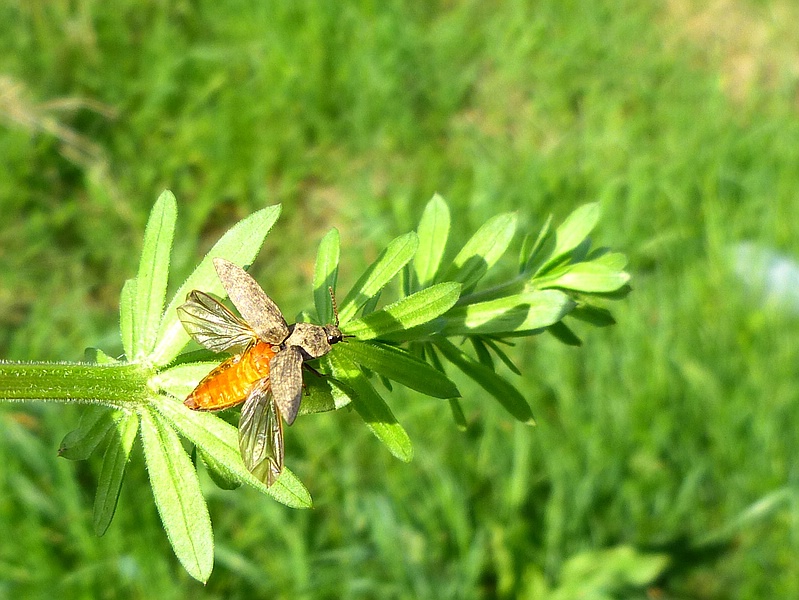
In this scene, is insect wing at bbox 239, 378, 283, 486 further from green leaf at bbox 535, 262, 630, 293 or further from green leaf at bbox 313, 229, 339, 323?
green leaf at bbox 535, 262, 630, 293

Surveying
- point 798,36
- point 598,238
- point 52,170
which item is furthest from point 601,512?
point 798,36

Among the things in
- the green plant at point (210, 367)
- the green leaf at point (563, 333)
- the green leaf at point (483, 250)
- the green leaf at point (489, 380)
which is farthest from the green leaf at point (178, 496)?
the green leaf at point (563, 333)

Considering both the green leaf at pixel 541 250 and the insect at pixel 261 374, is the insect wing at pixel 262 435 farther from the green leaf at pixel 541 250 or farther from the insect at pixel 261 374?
the green leaf at pixel 541 250

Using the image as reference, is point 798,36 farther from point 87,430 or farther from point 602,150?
point 87,430

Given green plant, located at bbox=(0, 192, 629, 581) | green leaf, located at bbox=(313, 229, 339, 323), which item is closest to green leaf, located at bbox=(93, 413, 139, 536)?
green plant, located at bbox=(0, 192, 629, 581)

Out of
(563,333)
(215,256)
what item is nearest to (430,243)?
(563,333)

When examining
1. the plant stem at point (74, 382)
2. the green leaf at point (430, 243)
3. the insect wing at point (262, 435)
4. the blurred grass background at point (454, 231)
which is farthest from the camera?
the blurred grass background at point (454, 231)
